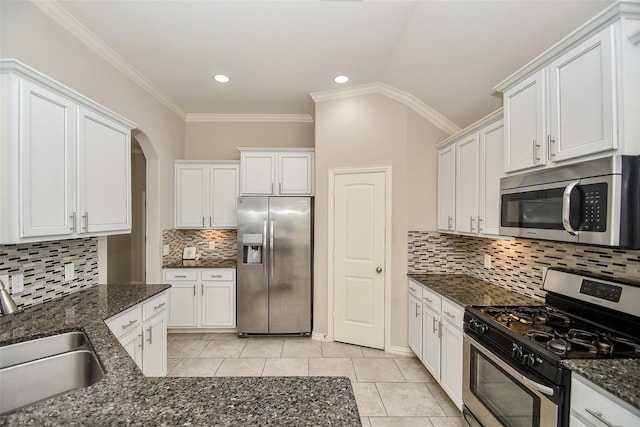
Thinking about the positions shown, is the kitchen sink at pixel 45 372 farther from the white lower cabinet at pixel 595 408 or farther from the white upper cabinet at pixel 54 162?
the white lower cabinet at pixel 595 408

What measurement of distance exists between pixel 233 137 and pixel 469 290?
3792 millimetres

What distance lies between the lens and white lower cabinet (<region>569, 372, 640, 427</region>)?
3.54 ft

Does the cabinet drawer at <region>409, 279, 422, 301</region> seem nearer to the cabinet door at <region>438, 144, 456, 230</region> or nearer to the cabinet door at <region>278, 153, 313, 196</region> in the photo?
the cabinet door at <region>438, 144, 456, 230</region>

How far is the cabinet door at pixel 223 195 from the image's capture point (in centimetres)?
422

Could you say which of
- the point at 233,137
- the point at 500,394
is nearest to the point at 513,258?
the point at 500,394

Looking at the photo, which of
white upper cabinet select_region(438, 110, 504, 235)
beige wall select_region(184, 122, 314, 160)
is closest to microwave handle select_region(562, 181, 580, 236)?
white upper cabinet select_region(438, 110, 504, 235)

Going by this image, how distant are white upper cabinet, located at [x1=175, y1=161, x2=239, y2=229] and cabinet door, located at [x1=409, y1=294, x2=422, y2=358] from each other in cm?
254

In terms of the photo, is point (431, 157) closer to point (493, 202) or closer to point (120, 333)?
point (493, 202)

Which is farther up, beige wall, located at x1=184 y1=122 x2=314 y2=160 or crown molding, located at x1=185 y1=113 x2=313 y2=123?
crown molding, located at x1=185 y1=113 x2=313 y2=123

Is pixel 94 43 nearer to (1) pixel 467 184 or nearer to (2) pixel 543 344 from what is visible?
(1) pixel 467 184

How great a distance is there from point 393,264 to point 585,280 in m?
1.80

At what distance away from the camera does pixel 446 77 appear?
2836mm

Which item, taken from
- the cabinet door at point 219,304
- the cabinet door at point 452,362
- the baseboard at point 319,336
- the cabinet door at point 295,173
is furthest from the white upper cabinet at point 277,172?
the cabinet door at point 452,362

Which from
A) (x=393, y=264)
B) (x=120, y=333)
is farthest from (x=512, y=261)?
(x=120, y=333)
